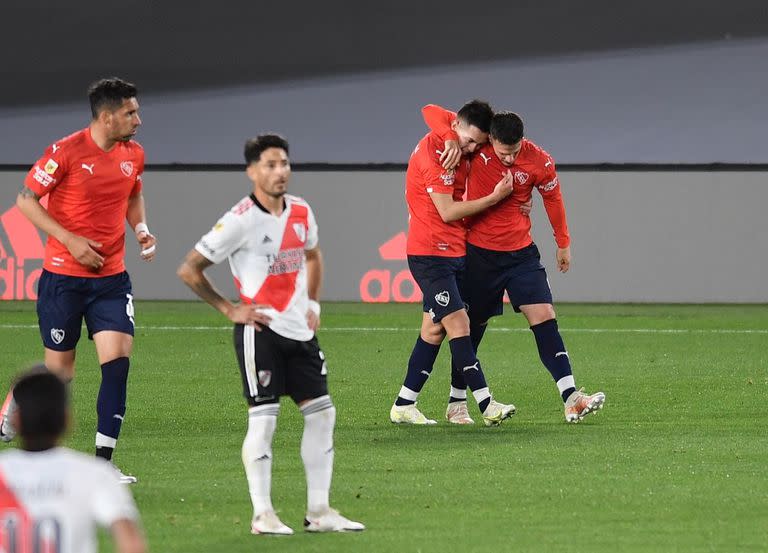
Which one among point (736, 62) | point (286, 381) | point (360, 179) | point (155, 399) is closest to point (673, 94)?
point (736, 62)

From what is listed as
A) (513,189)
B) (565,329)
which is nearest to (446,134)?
(513,189)

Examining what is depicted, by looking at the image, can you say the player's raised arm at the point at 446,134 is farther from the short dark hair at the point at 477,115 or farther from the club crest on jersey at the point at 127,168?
the club crest on jersey at the point at 127,168

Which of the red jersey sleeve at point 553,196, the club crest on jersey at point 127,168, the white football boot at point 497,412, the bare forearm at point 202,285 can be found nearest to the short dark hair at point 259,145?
the bare forearm at point 202,285

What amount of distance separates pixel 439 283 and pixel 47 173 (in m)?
2.90

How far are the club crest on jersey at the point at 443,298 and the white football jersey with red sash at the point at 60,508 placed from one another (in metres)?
6.20

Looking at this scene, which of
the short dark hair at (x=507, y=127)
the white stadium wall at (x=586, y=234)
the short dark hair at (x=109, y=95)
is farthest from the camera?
the white stadium wall at (x=586, y=234)

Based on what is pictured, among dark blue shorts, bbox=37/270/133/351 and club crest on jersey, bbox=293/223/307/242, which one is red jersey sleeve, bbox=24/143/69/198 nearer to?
dark blue shorts, bbox=37/270/133/351

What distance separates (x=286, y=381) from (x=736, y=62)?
18.0 m

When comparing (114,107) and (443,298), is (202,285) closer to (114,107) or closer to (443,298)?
(114,107)

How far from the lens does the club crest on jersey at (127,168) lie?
7523 millimetres

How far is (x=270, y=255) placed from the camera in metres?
6.10

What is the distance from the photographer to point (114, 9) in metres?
23.5

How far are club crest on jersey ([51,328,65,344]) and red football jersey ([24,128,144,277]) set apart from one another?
29 centimetres

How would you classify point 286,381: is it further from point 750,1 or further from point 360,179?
point 750,1
